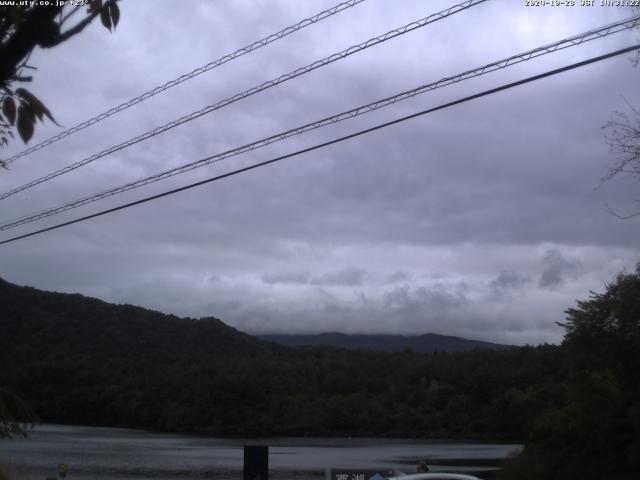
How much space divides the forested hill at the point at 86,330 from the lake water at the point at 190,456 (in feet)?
18.4

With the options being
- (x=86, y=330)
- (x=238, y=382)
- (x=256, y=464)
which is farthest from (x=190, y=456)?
(x=86, y=330)

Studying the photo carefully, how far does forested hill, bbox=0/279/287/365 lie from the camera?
5050cm

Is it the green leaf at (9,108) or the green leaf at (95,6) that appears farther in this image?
the green leaf at (95,6)

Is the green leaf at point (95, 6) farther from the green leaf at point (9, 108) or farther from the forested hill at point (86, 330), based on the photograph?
the forested hill at point (86, 330)

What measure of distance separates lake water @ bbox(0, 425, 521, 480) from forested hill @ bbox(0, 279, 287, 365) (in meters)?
5.61

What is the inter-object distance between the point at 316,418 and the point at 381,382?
5.28 m

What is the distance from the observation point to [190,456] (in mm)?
37125

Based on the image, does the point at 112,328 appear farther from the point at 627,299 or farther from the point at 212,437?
the point at 627,299

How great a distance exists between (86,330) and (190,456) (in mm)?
23734

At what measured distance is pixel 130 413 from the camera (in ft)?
193

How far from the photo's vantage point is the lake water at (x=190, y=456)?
29094 mm

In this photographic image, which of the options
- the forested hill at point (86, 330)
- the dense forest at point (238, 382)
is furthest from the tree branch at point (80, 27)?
the forested hill at point (86, 330)

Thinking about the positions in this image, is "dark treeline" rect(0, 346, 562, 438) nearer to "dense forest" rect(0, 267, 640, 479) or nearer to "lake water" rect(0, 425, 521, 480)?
"dense forest" rect(0, 267, 640, 479)

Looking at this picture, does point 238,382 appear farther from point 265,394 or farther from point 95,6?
point 95,6
